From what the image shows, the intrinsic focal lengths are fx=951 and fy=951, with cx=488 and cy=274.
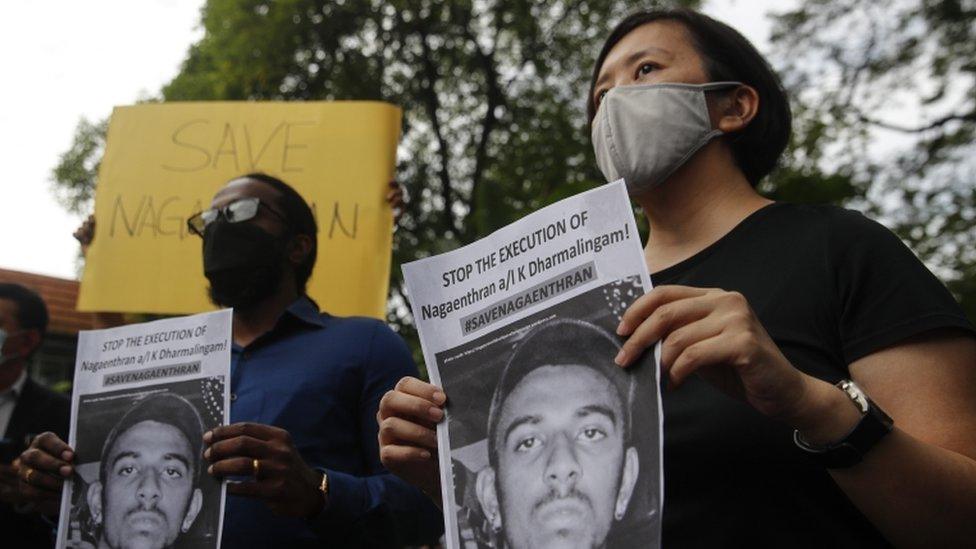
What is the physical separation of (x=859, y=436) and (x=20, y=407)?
3.11 m

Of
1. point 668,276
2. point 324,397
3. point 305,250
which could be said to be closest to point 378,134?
point 305,250

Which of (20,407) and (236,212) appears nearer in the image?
(236,212)

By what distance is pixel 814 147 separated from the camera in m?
12.7

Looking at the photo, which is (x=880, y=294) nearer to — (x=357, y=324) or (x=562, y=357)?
(x=562, y=357)

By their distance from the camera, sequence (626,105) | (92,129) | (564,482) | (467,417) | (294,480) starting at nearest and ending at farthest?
(564,482) < (467,417) < (626,105) < (294,480) < (92,129)

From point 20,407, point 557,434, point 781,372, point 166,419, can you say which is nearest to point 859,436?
point 781,372

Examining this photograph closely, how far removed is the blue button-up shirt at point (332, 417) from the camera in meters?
2.26

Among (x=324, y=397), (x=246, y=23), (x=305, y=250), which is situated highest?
(x=246, y=23)

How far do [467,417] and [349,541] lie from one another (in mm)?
1114

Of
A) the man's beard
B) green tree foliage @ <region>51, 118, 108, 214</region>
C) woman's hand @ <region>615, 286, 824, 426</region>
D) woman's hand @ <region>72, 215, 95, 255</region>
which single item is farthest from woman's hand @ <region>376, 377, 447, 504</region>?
green tree foliage @ <region>51, 118, 108, 214</region>

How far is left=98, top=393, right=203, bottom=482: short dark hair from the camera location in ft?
6.60

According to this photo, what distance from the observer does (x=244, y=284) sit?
106 inches

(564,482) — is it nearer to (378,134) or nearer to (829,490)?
(829,490)

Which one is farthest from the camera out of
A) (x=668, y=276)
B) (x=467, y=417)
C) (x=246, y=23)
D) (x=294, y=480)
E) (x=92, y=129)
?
(x=92, y=129)
